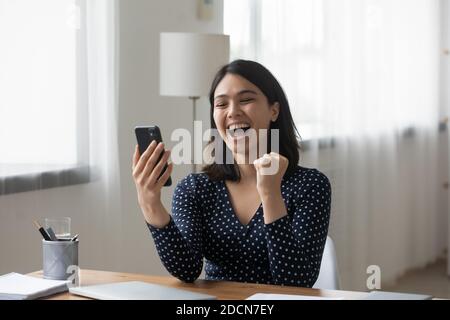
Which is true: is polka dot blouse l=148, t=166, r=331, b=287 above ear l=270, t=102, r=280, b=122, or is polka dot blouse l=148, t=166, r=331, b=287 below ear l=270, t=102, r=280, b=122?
below

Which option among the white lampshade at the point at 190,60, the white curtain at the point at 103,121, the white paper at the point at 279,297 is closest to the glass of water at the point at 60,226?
the white paper at the point at 279,297

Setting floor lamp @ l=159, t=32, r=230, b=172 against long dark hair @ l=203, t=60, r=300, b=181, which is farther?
floor lamp @ l=159, t=32, r=230, b=172

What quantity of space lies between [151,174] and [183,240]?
256 mm

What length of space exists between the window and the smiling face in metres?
0.92

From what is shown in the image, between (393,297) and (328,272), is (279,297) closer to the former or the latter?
(393,297)

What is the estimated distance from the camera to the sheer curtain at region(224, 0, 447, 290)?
4.40 m

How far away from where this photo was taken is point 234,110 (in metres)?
2.26

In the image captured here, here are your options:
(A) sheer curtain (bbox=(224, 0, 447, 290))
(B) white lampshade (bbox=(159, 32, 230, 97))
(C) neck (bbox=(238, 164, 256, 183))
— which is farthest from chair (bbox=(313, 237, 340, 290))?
(A) sheer curtain (bbox=(224, 0, 447, 290))

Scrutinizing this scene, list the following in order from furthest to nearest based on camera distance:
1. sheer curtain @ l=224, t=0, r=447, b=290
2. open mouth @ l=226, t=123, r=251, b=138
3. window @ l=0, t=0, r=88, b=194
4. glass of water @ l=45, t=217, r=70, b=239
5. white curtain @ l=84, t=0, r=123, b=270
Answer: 1. sheer curtain @ l=224, t=0, r=447, b=290
2. white curtain @ l=84, t=0, r=123, b=270
3. window @ l=0, t=0, r=88, b=194
4. open mouth @ l=226, t=123, r=251, b=138
5. glass of water @ l=45, t=217, r=70, b=239

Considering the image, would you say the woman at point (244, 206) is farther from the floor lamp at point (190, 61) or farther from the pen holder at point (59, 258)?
the floor lamp at point (190, 61)

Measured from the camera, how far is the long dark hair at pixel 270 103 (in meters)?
2.32

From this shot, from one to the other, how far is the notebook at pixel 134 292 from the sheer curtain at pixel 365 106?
7.53ft

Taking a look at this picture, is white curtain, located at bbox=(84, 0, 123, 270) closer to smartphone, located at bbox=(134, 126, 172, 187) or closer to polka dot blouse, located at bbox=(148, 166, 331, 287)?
polka dot blouse, located at bbox=(148, 166, 331, 287)

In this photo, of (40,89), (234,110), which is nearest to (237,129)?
(234,110)
